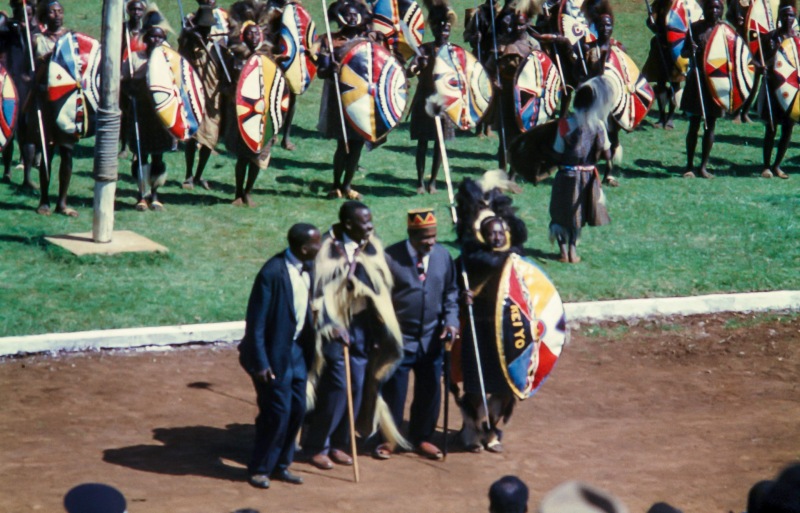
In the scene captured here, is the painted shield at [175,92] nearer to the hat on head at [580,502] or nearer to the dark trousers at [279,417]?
the dark trousers at [279,417]

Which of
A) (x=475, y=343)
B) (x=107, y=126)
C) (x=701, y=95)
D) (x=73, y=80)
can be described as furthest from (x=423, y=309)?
(x=701, y=95)

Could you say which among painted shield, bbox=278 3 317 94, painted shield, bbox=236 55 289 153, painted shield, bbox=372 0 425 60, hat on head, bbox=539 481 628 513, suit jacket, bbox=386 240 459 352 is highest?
painted shield, bbox=372 0 425 60

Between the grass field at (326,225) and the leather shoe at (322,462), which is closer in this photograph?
the leather shoe at (322,462)

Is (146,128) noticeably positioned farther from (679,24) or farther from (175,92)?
(679,24)

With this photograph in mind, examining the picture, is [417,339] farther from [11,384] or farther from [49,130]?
[49,130]

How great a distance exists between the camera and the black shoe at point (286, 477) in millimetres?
8641

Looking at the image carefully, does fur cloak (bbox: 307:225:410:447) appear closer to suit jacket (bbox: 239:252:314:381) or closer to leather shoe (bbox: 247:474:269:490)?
suit jacket (bbox: 239:252:314:381)

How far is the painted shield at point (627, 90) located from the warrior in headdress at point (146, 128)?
17.7ft

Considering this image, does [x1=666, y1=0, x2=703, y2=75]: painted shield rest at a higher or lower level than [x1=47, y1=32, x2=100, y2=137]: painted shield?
higher

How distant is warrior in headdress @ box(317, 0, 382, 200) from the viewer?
50.5 ft

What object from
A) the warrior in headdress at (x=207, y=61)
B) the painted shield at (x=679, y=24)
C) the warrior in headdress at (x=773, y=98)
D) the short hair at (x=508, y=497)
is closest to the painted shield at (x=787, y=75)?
the warrior in headdress at (x=773, y=98)

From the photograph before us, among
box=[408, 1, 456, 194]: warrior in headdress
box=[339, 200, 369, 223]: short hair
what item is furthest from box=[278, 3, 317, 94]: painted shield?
box=[339, 200, 369, 223]: short hair

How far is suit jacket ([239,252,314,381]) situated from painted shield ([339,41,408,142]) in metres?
7.27

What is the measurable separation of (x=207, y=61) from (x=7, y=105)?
259cm
